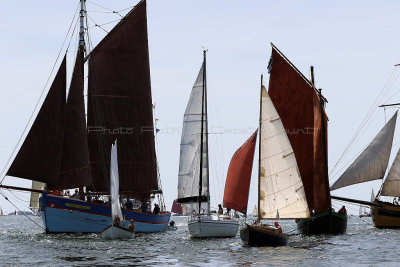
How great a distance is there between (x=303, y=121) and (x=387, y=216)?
52.9ft

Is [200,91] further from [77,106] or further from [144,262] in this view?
[144,262]

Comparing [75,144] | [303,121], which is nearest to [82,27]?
[75,144]

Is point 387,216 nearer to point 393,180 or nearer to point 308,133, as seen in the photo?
point 393,180

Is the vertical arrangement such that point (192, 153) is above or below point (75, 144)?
below

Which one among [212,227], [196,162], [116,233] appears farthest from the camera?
[196,162]

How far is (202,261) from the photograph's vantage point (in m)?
46.5

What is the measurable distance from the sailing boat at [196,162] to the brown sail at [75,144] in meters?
8.67

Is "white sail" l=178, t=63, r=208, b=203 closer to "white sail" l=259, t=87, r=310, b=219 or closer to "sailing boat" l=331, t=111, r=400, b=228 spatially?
"white sail" l=259, t=87, r=310, b=219

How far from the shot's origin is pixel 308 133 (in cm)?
7219

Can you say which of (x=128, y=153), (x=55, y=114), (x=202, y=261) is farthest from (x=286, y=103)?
(x=202, y=261)

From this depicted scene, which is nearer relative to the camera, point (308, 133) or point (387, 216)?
point (308, 133)

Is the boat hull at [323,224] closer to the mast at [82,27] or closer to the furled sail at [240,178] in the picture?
the furled sail at [240,178]

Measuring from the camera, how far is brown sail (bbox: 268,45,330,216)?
7062 cm

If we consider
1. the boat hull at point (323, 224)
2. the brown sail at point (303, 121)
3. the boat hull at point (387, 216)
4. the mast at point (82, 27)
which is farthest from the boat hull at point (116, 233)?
the boat hull at point (387, 216)
